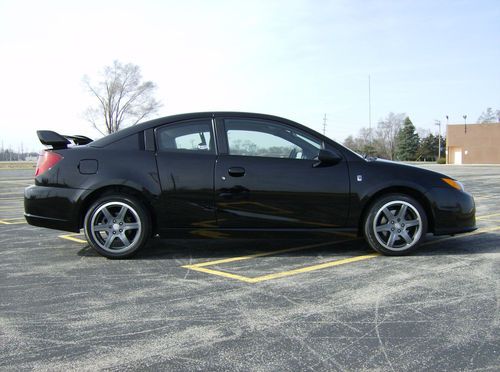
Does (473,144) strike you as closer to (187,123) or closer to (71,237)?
(71,237)

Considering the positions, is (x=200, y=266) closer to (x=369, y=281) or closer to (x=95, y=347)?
(x=369, y=281)

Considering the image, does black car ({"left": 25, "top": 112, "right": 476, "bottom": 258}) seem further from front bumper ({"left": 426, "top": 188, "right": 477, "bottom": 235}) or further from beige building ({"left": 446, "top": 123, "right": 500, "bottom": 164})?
beige building ({"left": 446, "top": 123, "right": 500, "bottom": 164})

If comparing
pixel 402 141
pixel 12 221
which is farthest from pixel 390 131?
pixel 12 221

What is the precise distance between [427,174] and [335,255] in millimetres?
1378

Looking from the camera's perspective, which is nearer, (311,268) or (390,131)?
(311,268)

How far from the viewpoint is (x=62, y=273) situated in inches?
176

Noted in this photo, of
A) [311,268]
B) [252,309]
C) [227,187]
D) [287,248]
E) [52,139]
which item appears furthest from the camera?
[287,248]

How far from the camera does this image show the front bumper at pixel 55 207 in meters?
4.96

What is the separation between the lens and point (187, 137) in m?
5.11

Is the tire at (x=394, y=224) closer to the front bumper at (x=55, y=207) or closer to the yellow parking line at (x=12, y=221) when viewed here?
the front bumper at (x=55, y=207)

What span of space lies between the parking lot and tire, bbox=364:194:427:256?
0.15 metres

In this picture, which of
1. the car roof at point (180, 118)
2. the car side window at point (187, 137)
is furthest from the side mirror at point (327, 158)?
the car side window at point (187, 137)

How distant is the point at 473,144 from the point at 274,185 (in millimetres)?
68036


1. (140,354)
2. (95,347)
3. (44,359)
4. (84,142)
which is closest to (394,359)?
(140,354)
